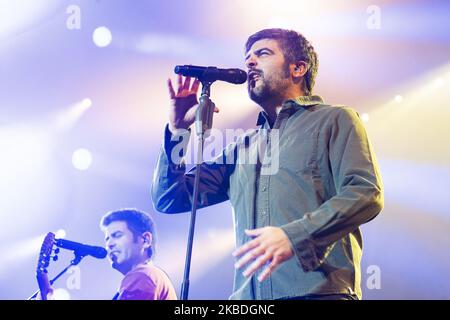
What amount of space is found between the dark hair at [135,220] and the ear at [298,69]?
818 mm

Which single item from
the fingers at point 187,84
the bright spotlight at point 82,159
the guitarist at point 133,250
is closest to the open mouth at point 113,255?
the guitarist at point 133,250

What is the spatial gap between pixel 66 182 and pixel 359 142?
4.25ft

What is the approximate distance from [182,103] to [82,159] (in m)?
0.70

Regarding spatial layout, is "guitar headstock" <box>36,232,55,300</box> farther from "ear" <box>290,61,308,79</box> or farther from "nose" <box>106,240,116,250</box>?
"ear" <box>290,61,308,79</box>

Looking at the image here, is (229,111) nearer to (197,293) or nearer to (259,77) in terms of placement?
(259,77)

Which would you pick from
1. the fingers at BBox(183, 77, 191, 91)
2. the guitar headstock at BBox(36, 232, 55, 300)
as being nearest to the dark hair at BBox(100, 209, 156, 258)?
the guitar headstock at BBox(36, 232, 55, 300)

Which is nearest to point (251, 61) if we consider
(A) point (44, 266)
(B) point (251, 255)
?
(B) point (251, 255)

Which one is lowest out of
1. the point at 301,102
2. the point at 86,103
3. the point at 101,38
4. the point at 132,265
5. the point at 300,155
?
the point at 132,265

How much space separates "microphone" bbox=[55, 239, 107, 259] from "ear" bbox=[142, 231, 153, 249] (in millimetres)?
176

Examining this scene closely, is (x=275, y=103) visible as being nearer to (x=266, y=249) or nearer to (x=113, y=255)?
(x=266, y=249)

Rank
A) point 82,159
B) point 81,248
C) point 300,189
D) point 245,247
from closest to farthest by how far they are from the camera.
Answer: point 245,247 → point 300,189 → point 81,248 → point 82,159

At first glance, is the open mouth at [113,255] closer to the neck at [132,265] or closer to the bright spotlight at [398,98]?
the neck at [132,265]

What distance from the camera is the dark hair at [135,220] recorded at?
92.0 inches

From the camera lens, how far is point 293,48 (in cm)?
215
